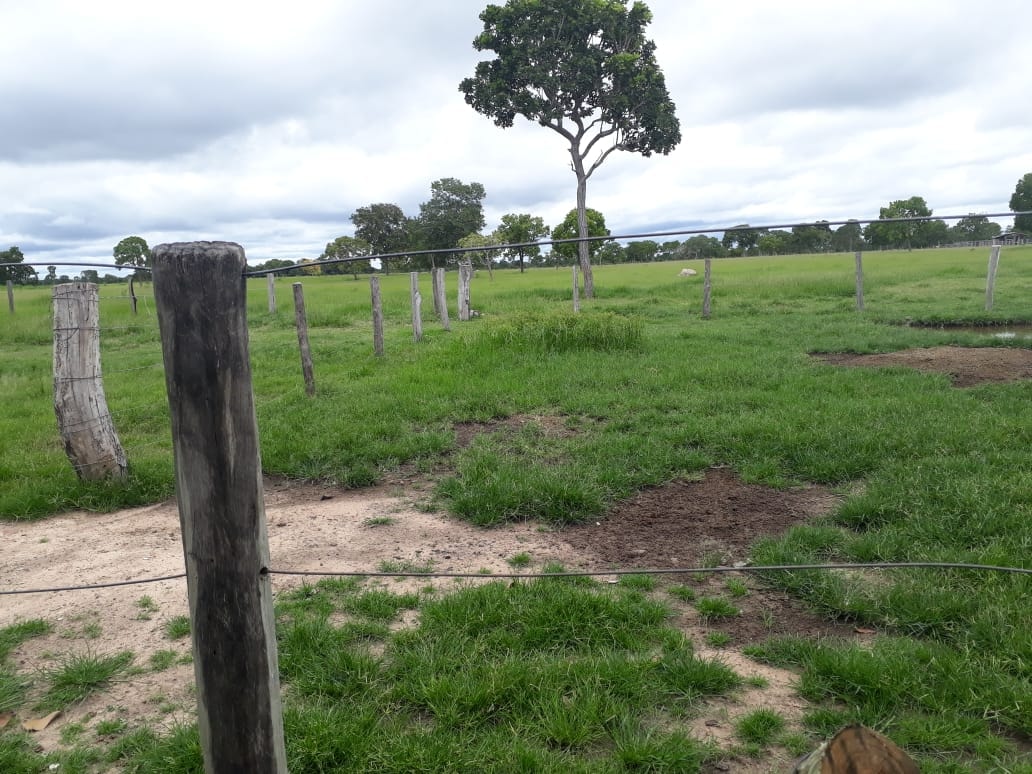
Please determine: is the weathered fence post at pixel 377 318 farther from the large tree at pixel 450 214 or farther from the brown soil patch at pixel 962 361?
the large tree at pixel 450 214

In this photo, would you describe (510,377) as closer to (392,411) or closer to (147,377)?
(392,411)

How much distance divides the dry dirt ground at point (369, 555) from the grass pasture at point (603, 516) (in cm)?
13

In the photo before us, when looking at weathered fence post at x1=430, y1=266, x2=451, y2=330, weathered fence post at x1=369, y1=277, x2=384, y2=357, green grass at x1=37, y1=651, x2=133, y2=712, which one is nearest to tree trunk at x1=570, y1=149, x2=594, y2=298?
weathered fence post at x1=430, y1=266, x2=451, y2=330

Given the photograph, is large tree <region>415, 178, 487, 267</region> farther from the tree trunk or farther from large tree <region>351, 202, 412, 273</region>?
the tree trunk

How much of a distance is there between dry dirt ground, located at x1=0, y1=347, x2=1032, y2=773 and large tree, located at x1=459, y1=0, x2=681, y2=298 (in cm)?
2241

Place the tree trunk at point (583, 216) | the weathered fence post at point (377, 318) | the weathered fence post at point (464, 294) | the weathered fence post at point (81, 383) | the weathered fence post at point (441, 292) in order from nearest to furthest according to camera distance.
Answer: the weathered fence post at point (81, 383) < the weathered fence post at point (377, 318) < the weathered fence post at point (441, 292) < the weathered fence post at point (464, 294) < the tree trunk at point (583, 216)

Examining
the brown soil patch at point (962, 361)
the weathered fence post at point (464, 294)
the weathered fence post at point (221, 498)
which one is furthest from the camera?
the weathered fence post at point (464, 294)

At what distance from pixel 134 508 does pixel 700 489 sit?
4589mm

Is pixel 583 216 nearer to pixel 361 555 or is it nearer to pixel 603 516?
pixel 603 516

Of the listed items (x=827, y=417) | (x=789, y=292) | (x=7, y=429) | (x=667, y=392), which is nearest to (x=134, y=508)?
(x=7, y=429)

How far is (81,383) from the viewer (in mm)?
5938

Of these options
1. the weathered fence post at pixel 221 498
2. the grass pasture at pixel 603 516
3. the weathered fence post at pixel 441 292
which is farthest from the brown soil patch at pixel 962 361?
the weathered fence post at pixel 441 292

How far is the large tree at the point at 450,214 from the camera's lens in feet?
194

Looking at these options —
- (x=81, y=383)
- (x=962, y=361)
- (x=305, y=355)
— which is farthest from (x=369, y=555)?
(x=962, y=361)
